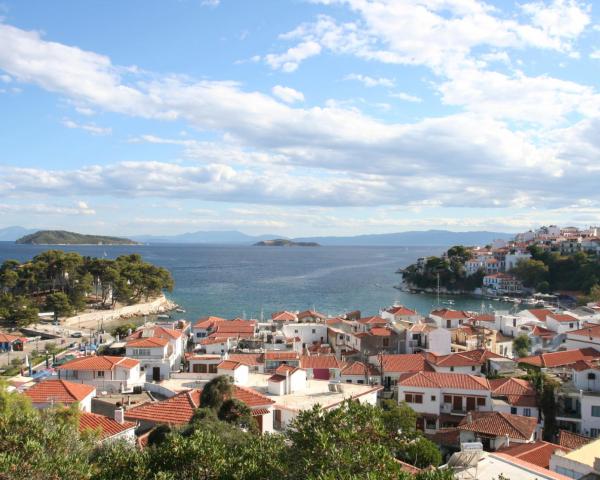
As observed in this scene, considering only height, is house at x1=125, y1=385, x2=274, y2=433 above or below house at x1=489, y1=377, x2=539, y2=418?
above

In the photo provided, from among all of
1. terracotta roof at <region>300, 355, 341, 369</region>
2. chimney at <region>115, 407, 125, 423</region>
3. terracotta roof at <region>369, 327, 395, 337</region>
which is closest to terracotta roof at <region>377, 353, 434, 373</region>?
terracotta roof at <region>300, 355, 341, 369</region>

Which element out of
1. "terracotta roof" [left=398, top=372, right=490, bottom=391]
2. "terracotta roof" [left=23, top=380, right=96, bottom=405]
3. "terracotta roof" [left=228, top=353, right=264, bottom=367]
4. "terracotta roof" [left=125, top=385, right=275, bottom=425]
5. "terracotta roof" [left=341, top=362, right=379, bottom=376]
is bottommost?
"terracotta roof" [left=341, top=362, right=379, bottom=376]

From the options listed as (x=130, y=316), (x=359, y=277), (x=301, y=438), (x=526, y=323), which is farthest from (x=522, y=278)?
(x=301, y=438)

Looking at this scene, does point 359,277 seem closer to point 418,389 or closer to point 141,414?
point 418,389

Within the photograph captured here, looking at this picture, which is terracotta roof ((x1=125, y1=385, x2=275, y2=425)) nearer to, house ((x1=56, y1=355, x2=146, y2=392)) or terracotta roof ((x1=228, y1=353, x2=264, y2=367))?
house ((x1=56, y1=355, x2=146, y2=392))

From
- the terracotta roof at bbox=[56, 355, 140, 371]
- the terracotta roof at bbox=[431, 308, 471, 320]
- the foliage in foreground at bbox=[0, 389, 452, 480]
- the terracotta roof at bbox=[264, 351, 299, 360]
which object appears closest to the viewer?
the foliage in foreground at bbox=[0, 389, 452, 480]

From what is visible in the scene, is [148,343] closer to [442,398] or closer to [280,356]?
[280,356]
